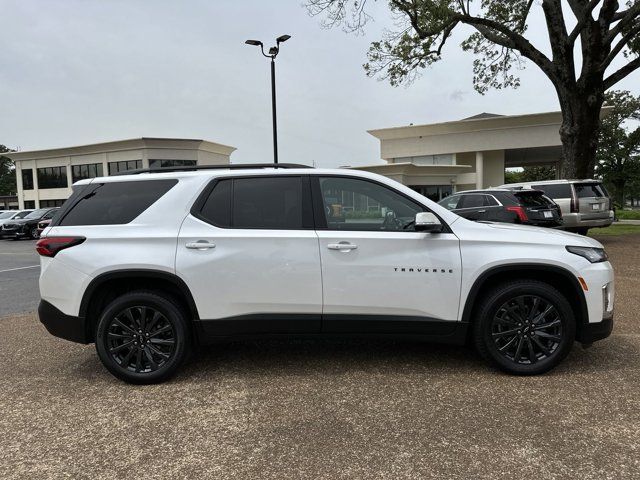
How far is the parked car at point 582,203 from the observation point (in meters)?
13.0

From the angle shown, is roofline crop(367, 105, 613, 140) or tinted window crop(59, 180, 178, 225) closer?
tinted window crop(59, 180, 178, 225)

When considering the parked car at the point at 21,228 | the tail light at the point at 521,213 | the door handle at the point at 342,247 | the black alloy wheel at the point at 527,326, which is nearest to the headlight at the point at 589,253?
the black alloy wheel at the point at 527,326

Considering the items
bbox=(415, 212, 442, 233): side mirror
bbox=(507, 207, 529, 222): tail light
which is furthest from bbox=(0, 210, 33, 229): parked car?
bbox=(415, 212, 442, 233): side mirror

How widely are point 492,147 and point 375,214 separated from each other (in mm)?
38436

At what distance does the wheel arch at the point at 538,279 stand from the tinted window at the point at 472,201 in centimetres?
840

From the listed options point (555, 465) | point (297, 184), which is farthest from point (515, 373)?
point (297, 184)

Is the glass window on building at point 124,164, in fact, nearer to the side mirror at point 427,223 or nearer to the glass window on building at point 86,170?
the glass window on building at point 86,170

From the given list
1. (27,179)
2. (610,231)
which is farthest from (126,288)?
(27,179)

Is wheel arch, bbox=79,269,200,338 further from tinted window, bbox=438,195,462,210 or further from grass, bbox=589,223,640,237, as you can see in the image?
grass, bbox=589,223,640,237

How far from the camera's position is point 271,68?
612 inches

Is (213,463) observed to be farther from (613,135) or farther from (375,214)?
(613,135)

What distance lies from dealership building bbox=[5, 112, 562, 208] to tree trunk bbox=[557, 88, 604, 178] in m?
21.1

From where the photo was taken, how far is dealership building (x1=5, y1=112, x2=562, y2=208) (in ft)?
124

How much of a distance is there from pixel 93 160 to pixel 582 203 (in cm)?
4959
